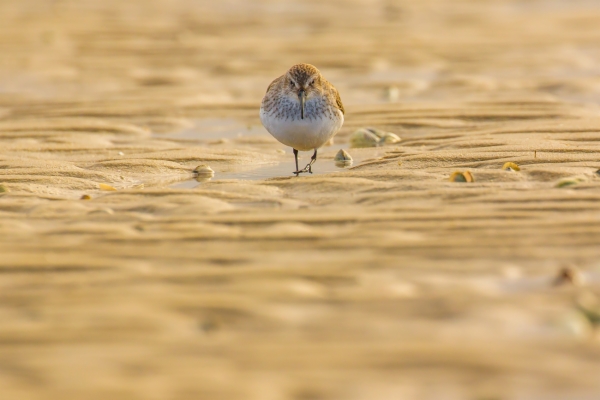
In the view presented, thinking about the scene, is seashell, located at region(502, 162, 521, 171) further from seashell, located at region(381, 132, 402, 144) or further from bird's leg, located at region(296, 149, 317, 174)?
seashell, located at region(381, 132, 402, 144)

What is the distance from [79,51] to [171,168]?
5539mm

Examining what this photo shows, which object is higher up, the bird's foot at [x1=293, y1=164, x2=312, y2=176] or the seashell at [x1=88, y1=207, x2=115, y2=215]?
the seashell at [x1=88, y1=207, x2=115, y2=215]

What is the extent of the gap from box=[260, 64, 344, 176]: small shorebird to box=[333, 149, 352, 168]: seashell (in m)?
0.31

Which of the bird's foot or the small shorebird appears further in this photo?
the bird's foot

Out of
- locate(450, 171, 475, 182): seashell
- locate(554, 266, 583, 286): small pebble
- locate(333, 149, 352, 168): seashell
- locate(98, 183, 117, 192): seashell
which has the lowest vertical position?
locate(554, 266, 583, 286): small pebble

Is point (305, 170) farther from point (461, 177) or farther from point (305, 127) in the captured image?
point (461, 177)

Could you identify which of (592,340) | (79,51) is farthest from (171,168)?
(79,51)

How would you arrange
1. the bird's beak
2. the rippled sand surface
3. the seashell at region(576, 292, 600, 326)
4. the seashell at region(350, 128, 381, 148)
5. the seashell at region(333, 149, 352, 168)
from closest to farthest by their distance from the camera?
the rippled sand surface
the seashell at region(576, 292, 600, 326)
the bird's beak
the seashell at region(333, 149, 352, 168)
the seashell at region(350, 128, 381, 148)

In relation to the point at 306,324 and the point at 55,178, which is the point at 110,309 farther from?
the point at 55,178

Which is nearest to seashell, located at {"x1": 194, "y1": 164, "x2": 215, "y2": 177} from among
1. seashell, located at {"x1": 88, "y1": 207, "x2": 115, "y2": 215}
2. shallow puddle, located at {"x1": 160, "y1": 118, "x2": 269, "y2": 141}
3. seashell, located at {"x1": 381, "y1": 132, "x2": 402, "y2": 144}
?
shallow puddle, located at {"x1": 160, "y1": 118, "x2": 269, "y2": 141}

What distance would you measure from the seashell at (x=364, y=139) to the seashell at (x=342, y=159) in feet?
1.21

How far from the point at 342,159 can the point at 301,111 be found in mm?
740

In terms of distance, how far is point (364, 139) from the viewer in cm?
819

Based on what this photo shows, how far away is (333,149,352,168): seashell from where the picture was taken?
24.9 feet
